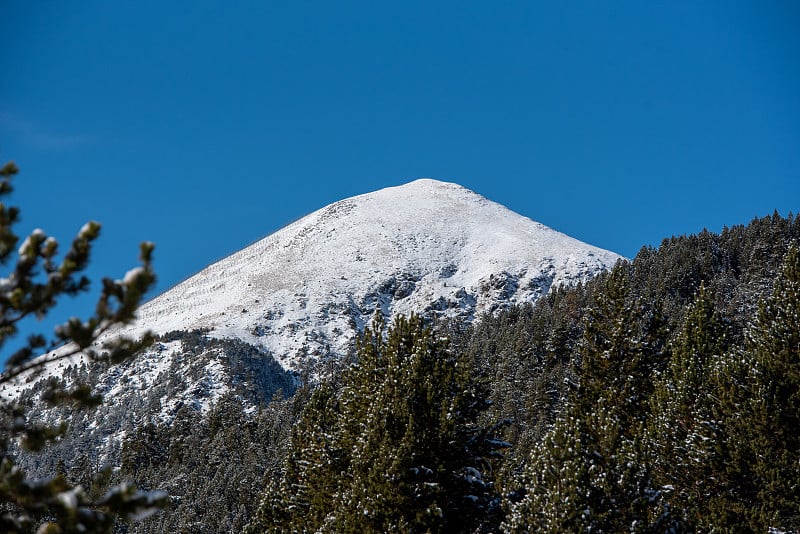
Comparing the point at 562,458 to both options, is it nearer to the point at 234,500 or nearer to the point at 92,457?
the point at 234,500

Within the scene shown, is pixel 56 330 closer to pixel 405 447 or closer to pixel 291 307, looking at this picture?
pixel 405 447

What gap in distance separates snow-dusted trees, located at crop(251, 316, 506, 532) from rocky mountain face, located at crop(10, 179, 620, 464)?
98.9 meters

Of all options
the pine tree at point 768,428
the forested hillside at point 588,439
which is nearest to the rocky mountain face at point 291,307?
the forested hillside at point 588,439

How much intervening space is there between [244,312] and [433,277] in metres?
51.6

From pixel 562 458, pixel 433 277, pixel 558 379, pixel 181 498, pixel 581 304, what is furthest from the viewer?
pixel 433 277

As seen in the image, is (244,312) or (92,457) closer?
(92,457)

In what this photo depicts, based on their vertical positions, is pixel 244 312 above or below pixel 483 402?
above

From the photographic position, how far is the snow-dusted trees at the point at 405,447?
698 inches

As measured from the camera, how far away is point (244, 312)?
16438 centimetres

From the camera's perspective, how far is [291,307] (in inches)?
6599

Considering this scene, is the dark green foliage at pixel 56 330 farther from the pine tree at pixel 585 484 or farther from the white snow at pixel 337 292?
the white snow at pixel 337 292

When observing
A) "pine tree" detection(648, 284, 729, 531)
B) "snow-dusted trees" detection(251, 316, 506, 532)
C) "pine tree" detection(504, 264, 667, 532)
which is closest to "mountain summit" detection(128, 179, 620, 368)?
"pine tree" detection(648, 284, 729, 531)

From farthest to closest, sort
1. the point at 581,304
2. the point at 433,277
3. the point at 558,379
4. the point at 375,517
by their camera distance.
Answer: the point at 433,277 → the point at 581,304 → the point at 558,379 → the point at 375,517

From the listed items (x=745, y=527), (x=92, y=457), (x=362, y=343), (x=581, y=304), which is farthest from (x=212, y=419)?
(x=745, y=527)
